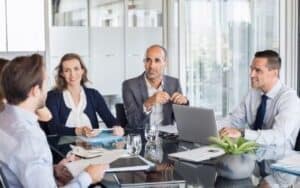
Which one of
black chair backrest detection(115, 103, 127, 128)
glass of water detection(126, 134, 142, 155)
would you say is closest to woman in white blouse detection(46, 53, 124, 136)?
black chair backrest detection(115, 103, 127, 128)

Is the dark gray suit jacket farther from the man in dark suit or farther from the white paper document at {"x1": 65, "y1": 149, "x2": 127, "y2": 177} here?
the white paper document at {"x1": 65, "y1": 149, "x2": 127, "y2": 177}

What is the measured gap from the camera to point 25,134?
1.79 meters

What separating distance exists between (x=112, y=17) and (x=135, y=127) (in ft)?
7.23

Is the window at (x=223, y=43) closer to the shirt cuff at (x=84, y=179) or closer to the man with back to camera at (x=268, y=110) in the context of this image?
the man with back to camera at (x=268, y=110)

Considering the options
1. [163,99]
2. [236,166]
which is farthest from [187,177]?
[163,99]

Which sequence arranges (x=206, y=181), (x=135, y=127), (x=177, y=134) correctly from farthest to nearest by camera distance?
(x=135, y=127) < (x=177, y=134) < (x=206, y=181)

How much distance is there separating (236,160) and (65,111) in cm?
172

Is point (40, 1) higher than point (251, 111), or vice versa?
point (40, 1)

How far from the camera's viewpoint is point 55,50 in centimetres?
516

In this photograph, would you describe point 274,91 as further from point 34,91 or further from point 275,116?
point 34,91

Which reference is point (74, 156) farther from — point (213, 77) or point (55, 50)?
point (213, 77)

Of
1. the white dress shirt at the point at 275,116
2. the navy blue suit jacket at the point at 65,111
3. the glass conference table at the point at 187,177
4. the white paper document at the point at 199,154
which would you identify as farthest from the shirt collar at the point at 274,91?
the navy blue suit jacket at the point at 65,111

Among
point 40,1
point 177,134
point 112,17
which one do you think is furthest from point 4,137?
point 112,17

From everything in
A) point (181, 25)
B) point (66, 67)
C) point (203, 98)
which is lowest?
point (203, 98)
